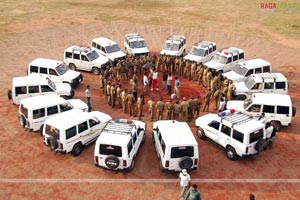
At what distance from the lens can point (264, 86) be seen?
73.4ft

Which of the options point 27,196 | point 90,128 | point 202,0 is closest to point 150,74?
point 90,128

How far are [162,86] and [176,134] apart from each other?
32.9 feet

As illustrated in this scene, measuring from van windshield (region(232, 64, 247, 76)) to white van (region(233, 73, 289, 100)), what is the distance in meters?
1.75

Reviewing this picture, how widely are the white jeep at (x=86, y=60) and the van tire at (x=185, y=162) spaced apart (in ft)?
43.6

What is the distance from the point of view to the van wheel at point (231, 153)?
17031 millimetres

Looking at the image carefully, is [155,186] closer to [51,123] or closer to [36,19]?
[51,123]

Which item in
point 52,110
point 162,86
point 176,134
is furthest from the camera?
point 162,86

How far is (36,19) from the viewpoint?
40688 millimetres

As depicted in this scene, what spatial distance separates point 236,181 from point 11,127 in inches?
487

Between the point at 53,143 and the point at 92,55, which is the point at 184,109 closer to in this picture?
the point at 53,143

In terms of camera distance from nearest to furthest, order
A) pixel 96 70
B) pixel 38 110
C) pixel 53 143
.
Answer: pixel 53 143
pixel 38 110
pixel 96 70

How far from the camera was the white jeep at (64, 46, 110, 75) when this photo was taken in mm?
27031

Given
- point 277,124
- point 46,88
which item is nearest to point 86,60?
point 46,88

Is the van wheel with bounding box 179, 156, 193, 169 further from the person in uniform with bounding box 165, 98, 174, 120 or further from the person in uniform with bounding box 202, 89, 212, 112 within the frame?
the person in uniform with bounding box 202, 89, 212, 112
